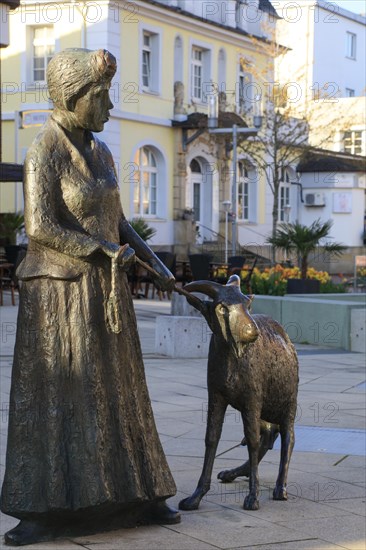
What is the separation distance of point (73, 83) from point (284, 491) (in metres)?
2.56

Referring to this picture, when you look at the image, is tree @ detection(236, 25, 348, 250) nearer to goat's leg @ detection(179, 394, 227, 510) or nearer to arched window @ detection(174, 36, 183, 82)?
arched window @ detection(174, 36, 183, 82)

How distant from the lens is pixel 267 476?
22.6 feet

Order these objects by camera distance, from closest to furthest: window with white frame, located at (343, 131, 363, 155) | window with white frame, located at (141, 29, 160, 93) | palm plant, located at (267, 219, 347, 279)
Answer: palm plant, located at (267, 219, 347, 279) < window with white frame, located at (141, 29, 160, 93) < window with white frame, located at (343, 131, 363, 155)

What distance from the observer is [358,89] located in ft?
193

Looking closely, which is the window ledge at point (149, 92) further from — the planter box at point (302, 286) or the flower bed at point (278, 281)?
the planter box at point (302, 286)

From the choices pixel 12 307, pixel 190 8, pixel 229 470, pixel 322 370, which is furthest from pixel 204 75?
pixel 229 470

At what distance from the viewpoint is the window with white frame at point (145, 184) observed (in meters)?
35.5

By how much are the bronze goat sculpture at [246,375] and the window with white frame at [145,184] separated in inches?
1138

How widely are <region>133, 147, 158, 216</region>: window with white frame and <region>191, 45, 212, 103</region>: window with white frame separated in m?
3.19

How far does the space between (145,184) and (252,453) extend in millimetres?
30352

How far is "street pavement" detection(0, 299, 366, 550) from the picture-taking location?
539cm

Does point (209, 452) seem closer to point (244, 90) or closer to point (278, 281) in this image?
point (278, 281)

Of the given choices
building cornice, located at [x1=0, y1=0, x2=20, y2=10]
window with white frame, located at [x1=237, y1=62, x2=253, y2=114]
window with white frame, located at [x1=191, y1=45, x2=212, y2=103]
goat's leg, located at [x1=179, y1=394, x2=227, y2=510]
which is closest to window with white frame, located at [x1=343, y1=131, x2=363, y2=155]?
window with white frame, located at [x1=237, y1=62, x2=253, y2=114]

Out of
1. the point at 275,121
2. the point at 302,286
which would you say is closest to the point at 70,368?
the point at 302,286
